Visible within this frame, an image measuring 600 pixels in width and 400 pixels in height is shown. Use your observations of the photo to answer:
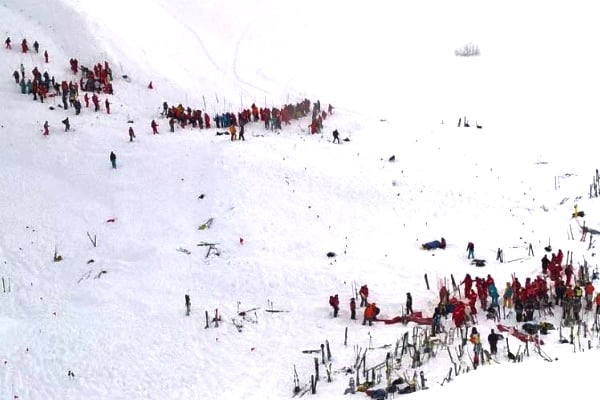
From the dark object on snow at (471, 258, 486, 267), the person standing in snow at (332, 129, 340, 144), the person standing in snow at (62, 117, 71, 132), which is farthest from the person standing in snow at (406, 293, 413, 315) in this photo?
the person standing in snow at (62, 117, 71, 132)

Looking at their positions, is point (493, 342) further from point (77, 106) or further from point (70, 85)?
point (70, 85)

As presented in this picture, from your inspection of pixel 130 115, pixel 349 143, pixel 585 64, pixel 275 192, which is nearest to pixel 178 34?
pixel 130 115

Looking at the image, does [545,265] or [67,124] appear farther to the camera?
[67,124]

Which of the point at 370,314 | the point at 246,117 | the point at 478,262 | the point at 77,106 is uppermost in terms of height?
the point at 77,106

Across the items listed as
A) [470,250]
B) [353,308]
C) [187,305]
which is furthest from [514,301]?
[187,305]

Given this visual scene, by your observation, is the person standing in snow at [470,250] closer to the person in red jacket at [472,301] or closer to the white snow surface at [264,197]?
the white snow surface at [264,197]

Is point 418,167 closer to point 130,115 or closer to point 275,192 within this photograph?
point 275,192

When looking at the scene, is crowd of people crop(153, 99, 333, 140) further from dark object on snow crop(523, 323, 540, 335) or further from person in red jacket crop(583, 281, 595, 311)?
person in red jacket crop(583, 281, 595, 311)

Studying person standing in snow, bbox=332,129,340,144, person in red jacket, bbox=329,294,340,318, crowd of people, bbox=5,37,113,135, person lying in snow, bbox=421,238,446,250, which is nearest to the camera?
person in red jacket, bbox=329,294,340,318
